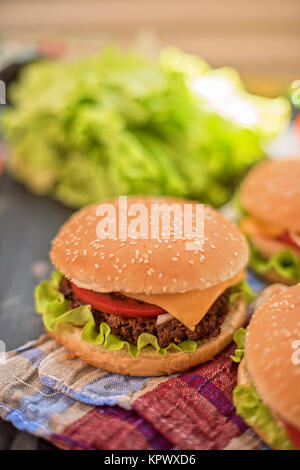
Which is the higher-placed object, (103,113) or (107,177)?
(103,113)

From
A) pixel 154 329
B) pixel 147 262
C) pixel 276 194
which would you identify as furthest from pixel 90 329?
pixel 276 194

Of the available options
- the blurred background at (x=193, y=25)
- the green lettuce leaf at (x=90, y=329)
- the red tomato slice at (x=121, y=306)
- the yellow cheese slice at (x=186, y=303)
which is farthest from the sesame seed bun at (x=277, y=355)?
the blurred background at (x=193, y=25)

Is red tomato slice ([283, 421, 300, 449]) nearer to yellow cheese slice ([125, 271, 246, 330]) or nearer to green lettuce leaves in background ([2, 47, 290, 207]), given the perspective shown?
yellow cheese slice ([125, 271, 246, 330])

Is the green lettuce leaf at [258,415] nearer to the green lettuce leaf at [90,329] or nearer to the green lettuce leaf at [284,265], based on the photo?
the green lettuce leaf at [90,329]

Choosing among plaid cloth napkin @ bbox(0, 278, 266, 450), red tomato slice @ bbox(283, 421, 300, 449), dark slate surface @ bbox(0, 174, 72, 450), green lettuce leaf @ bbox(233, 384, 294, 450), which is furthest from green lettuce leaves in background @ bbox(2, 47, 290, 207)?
red tomato slice @ bbox(283, 421, 300, 449)

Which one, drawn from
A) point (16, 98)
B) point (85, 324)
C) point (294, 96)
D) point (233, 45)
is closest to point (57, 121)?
point (16, 98)

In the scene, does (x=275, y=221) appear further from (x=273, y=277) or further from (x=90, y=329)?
(x=90, y=329)

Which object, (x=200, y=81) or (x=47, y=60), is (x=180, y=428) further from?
(x=47, y=60)
